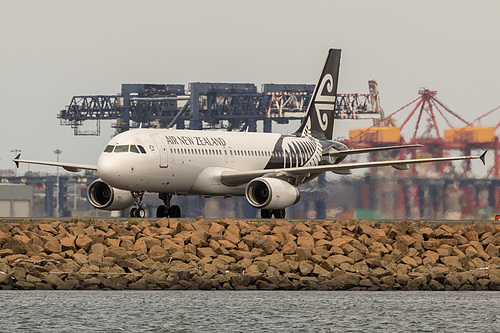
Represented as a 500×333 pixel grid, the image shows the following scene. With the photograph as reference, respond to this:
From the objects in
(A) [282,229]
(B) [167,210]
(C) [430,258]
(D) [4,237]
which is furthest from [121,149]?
(C) [430,258]

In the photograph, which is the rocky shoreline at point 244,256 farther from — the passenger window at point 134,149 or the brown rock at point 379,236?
the passenger window at point 134,149

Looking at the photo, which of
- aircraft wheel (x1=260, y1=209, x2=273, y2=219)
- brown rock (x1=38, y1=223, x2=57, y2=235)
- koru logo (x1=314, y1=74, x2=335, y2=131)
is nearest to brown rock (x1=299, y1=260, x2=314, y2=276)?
brown rock (x1=38, y1=223, x2=57, y2=235)

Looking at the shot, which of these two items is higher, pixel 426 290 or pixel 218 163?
pixel 218 163

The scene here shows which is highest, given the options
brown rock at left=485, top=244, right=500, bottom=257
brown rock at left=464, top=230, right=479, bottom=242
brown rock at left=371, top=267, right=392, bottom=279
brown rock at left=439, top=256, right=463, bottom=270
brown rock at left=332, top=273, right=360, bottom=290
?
brown rock at left=464, top=230, right=479, bottom=242

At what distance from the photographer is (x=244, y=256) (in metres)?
32.8

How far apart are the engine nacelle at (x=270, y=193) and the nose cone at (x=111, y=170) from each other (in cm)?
542

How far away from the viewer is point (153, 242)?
33688 millimetres

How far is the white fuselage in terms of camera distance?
40406mm

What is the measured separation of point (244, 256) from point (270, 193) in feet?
31.7

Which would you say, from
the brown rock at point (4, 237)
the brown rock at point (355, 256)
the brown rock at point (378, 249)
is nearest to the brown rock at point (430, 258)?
the brown rock at point (378, 249)

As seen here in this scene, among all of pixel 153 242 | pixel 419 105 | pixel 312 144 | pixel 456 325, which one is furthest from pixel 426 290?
pixel 419 105

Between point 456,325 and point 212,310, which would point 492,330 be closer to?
point 456,325

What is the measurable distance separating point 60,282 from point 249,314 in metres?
6.41

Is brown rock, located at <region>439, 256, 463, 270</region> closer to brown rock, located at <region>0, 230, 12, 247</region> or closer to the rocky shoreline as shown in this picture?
the rocky shoreline
